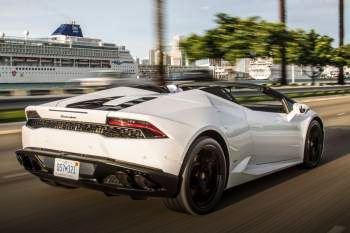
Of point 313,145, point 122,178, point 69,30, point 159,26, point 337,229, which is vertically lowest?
point 337,229

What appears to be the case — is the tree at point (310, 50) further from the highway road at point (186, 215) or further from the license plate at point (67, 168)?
the license plate at point (67, 168)

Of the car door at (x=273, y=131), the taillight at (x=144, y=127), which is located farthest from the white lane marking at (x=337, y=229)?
the taillight at (x=144, y=127)

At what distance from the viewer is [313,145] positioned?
22.4 feet

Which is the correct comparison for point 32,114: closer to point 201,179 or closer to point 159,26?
→ point 201,179

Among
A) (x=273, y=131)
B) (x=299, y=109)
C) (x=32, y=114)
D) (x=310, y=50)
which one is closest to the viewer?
(x=32, y=114)

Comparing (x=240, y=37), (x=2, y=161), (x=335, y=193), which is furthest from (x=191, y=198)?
(x=240, y=37)

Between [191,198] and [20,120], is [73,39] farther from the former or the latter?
[191,198]

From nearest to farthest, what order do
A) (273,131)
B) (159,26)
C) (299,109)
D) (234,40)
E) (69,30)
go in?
(273,131) < (299,109) < (159,26) < (234,40) < (69,30)

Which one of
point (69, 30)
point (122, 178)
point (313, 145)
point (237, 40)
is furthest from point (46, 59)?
point (122, 178)

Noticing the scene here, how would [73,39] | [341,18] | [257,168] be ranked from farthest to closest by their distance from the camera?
[73,39] < [341,18] < [257,168]

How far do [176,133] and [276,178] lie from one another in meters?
2.48

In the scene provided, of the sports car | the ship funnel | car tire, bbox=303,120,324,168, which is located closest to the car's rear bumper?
the sports car

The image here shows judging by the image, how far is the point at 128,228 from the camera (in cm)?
409

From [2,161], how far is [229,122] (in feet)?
14.5
